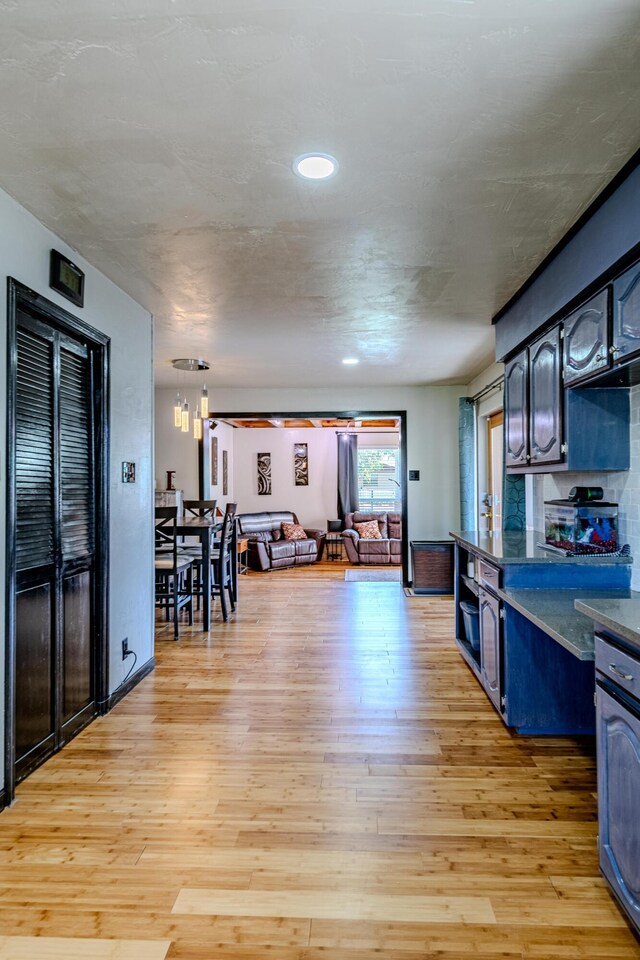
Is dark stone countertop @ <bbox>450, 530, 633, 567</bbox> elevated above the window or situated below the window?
below

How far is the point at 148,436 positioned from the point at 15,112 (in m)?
2.35

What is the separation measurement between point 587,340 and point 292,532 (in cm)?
761

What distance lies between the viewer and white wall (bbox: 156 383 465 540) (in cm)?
710

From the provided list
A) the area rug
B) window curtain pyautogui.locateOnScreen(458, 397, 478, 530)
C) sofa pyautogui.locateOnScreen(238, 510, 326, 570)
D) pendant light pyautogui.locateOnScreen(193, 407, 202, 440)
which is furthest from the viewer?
sofa pyautogui.locateOnScreen(238, 510, 326, 570)

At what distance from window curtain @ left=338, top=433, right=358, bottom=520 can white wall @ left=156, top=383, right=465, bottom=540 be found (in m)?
3.57

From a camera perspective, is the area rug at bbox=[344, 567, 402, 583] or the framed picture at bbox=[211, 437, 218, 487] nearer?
the area rug at bbox=[344, 567, 402, 583]

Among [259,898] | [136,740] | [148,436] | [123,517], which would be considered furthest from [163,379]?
[259,898]

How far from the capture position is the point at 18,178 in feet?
7.27

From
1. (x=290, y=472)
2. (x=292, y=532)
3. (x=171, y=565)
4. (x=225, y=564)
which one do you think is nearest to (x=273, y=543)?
(x=292, y=532)

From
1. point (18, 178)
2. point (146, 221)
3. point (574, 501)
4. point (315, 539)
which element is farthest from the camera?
point (315, 539)

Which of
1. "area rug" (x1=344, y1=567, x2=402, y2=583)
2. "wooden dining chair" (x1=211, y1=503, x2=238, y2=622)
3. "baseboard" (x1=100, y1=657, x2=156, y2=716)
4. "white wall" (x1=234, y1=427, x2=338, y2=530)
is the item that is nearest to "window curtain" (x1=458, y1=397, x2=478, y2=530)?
"area rug" (x1=344, y1=567, x2=402, y2=583)

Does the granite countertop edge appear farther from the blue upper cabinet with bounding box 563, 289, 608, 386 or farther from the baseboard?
the baseboard

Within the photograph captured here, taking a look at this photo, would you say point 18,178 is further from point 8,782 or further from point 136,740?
point 136,740

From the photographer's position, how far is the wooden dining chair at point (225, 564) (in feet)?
18.5
